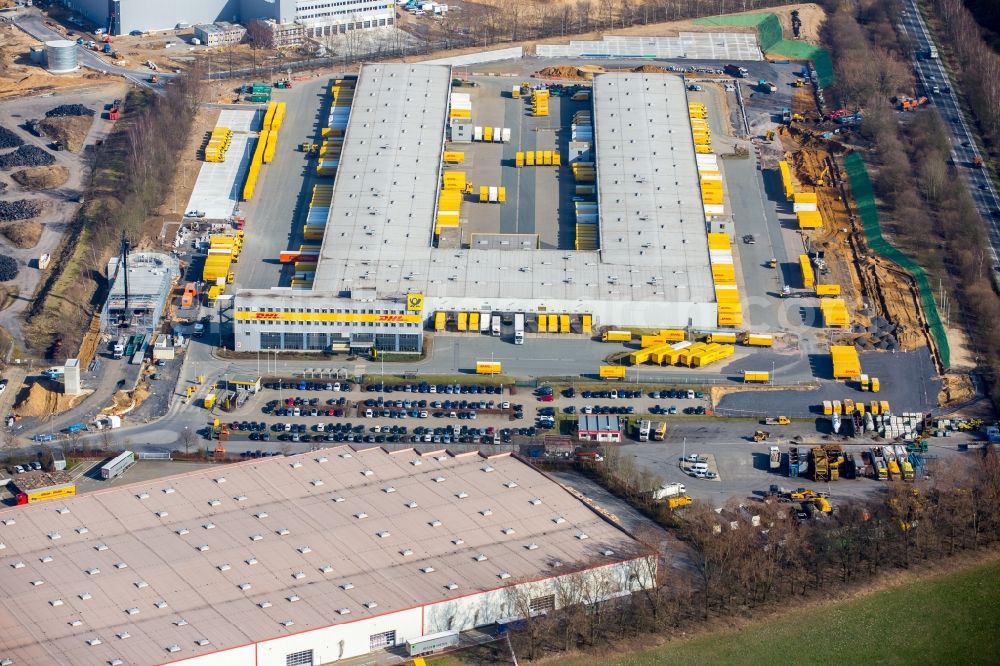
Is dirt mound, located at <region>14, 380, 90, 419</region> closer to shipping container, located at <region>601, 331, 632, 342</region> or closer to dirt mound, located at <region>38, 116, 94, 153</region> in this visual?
shipping container, located at <region>601, 331, 632, 342</region>

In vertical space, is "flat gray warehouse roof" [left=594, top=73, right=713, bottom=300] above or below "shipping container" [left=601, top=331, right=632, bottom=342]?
above

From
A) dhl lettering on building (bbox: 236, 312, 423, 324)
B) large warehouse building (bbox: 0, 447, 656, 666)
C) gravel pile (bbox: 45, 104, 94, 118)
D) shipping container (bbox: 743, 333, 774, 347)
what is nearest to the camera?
large warehouse building (bbox: 0, 447, 656, 666)

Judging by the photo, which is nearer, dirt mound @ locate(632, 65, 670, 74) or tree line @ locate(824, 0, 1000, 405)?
tree line @ locate(824, 0, 1000, 405)

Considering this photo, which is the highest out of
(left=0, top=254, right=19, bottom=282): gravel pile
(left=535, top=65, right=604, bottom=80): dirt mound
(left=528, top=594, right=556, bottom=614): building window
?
(left=535, top=65, right=604, bottom=80): dirt mound

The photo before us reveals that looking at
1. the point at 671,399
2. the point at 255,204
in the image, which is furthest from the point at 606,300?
the point at 255,204

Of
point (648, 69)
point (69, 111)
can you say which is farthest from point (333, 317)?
point (648, 69)

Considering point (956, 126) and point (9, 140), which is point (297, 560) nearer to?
point (9, 140)

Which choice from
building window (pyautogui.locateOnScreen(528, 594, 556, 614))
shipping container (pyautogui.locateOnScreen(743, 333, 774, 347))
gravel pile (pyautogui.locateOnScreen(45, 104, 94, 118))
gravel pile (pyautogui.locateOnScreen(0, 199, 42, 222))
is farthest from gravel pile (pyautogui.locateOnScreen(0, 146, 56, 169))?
building window (pyautogui.locateOnScreen(528, 594, 556, 614))
